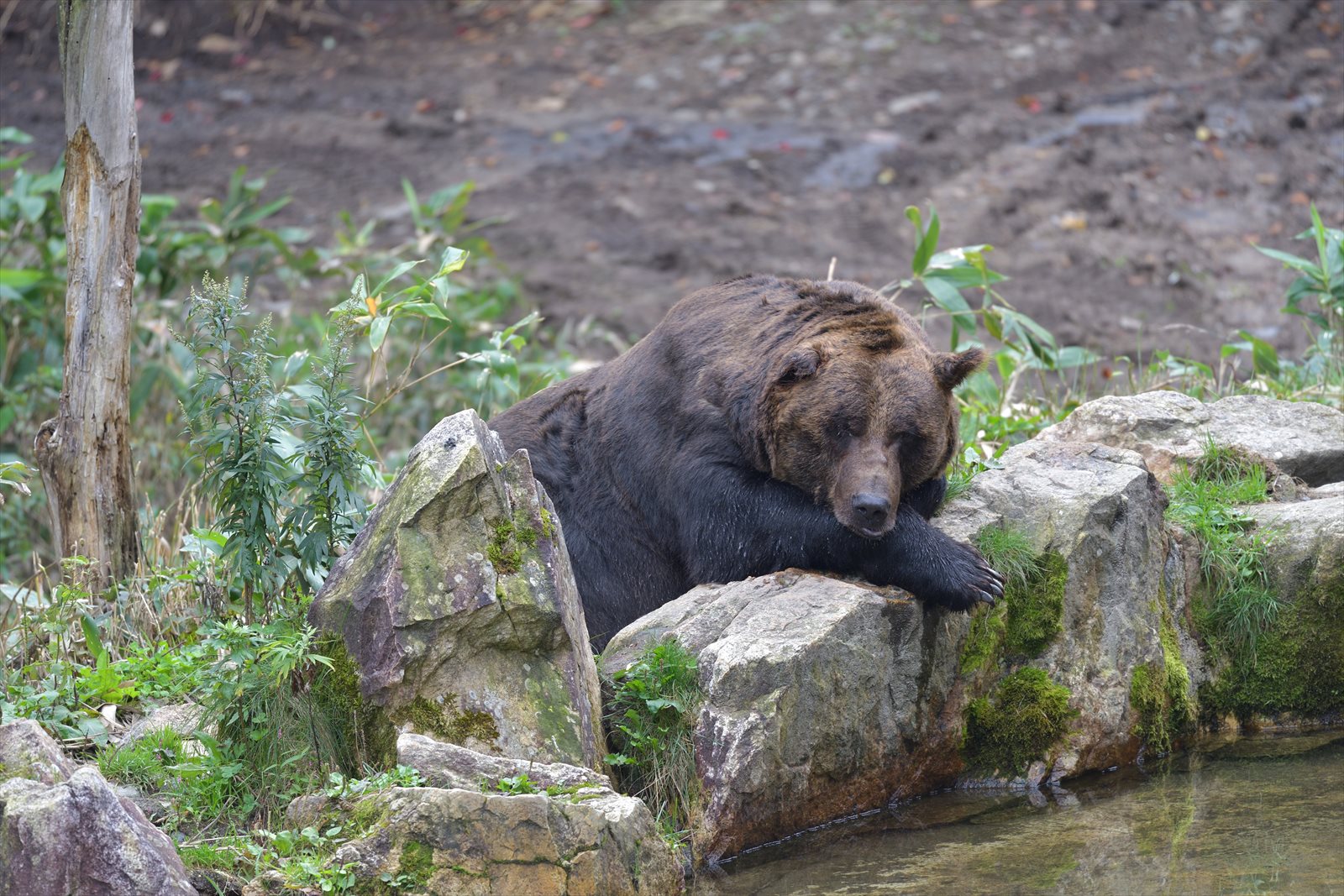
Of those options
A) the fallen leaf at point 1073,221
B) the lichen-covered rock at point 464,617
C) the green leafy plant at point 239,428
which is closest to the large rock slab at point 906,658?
the lichen-covered rock at point 464,617

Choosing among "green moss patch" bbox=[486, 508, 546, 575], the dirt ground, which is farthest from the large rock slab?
the dirt ground

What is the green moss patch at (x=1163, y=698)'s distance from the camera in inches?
201

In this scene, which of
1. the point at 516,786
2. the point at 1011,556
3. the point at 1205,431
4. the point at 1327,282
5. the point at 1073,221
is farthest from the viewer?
the point at 1073,221

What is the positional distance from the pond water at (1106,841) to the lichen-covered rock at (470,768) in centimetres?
54

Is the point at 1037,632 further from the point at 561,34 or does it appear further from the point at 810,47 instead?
the point at 561,34

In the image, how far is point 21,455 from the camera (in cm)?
918

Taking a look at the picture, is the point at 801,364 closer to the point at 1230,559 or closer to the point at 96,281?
the point at 1230,559

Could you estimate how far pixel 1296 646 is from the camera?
534 centimetres

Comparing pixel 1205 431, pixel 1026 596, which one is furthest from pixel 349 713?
pixel 1205 431

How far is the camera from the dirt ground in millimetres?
11602

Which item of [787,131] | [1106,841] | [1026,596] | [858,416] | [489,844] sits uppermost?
[787,131]

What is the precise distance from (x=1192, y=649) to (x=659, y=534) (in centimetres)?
206

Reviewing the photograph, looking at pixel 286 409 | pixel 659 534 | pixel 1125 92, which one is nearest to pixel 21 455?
pixel 286 409

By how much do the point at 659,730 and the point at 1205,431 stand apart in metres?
3.01
